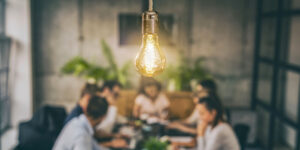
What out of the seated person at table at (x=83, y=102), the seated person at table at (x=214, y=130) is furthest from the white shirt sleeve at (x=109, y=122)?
the seated person at table at (x=214, y=130)

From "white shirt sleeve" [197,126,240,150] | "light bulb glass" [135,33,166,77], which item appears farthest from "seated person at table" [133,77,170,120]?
"light bulb glass" [135,33,166,77]

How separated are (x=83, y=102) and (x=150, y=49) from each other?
7.14ft

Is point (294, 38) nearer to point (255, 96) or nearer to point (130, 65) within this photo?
point (255, 96)

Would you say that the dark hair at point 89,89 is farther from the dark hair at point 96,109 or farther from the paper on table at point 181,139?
the paper on table at point 181,139

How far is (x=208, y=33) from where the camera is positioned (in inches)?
254

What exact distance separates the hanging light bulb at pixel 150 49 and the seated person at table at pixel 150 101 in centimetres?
281

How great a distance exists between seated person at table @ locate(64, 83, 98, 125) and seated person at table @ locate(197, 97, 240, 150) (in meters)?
1.42

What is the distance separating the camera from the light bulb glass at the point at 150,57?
A: 7.04ft

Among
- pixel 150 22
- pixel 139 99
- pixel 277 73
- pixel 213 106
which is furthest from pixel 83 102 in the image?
pixel 277 73

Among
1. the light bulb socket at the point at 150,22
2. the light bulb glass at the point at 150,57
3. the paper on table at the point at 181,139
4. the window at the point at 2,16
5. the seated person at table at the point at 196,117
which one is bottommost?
the paper on table at the point at 181,139

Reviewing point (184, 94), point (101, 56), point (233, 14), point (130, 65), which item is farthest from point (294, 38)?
point (101, 56)

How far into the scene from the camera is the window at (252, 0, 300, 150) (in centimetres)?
538

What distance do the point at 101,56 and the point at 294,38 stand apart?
3.62 meters

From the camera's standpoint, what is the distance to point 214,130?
3.54 meters
